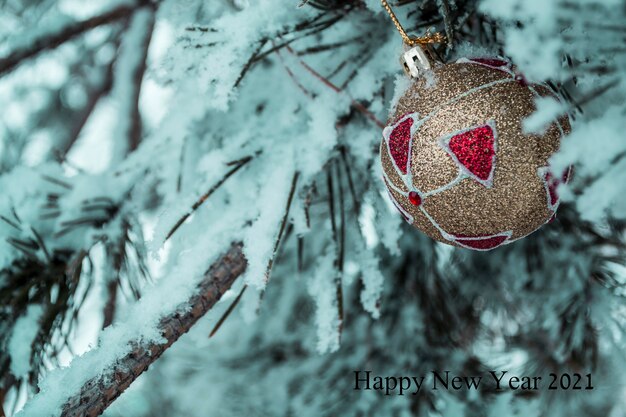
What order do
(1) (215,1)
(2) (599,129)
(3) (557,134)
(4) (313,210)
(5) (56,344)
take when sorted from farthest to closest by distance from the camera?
(4) (313,210) < (1) (215,1) < (5) (56,344) < (3) (557,134) < (2) (599,129)

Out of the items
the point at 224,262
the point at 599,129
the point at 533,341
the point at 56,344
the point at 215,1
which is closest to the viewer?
the point at 599,129

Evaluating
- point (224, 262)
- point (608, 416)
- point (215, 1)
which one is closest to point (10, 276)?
point (224, 262)

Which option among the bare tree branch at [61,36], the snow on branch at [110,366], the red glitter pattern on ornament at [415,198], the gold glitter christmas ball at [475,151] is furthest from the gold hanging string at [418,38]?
the bare tree branch at [61,36]

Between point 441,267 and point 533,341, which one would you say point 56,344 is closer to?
point 441,267

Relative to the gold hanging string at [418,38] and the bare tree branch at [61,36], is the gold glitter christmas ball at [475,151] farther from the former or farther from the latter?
the bare tree branch at [61,36]

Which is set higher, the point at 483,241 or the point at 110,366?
the point at 110,366

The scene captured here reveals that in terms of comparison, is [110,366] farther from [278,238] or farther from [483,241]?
[483,241]

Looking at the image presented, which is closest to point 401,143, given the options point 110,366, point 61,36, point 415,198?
point 415,198

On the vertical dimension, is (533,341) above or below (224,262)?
below
